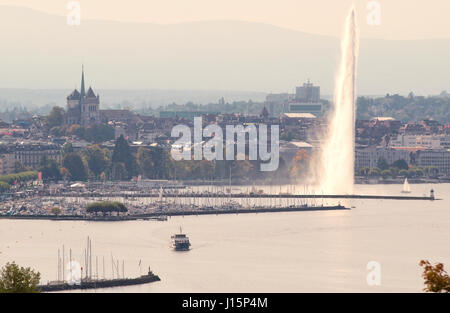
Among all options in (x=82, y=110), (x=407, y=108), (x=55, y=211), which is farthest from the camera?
(x=407, y=108)

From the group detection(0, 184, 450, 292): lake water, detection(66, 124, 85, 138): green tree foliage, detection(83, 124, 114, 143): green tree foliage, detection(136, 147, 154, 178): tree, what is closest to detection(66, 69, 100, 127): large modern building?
detection(83, 124, 114, 143): green tree foliage

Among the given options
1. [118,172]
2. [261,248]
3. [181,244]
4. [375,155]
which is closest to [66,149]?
[118,172]

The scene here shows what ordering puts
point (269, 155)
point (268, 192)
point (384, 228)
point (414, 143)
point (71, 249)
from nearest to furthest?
point (71, 249) < point (384, 228) < point (268, 192) < point (269, 155) < point (414, 143)

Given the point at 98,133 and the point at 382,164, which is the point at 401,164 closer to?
the point at 382,164

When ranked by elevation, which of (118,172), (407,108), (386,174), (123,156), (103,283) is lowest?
(386,174)
